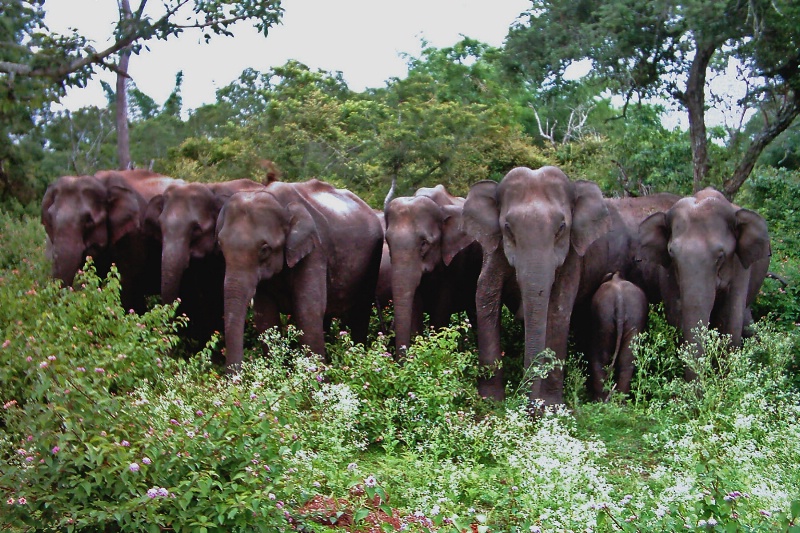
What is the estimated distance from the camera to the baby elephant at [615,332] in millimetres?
10789

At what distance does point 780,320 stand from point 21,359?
9.05m

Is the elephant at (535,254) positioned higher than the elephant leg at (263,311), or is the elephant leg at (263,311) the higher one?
the elephant at (535,254)

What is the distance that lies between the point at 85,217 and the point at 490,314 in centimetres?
520

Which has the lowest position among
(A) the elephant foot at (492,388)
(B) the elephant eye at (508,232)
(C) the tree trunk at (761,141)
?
(A) the elephant foot at (492,388)

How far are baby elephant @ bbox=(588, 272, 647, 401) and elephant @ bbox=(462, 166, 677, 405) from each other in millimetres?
390

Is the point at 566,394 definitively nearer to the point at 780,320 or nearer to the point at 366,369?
the point at 366,369

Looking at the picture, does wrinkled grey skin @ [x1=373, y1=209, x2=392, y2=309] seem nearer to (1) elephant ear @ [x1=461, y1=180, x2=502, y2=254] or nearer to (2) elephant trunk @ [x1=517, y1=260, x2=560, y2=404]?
(1) elephant ear @ [x1=461, y1=180, x2=502, y2=254]

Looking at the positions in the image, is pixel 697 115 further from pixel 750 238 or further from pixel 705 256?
pixel 705 256

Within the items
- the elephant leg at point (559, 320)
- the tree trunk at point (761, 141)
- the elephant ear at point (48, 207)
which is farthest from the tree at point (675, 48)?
the elephant ear at point (48, 207)

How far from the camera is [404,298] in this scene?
36.8 feet

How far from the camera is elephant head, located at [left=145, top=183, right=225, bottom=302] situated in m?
11.6

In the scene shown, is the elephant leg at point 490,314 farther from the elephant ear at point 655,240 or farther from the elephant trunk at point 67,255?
the elephant trunk at point 67,255

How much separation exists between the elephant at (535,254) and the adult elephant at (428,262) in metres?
0.92

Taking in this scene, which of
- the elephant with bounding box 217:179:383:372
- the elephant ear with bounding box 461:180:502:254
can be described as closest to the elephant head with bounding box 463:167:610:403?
the elephant ear with bounding box 461:180:502:254
